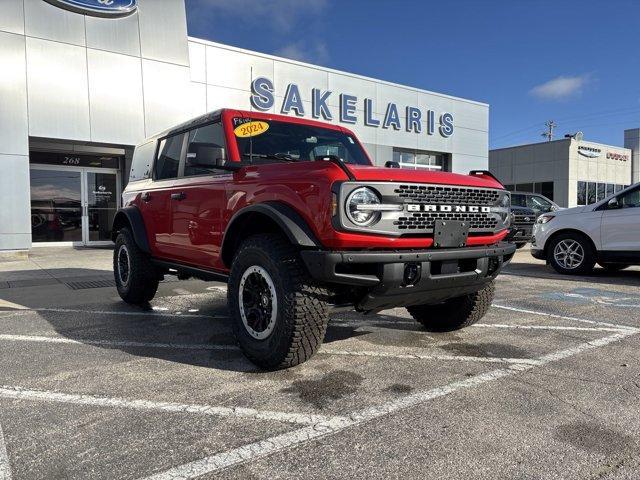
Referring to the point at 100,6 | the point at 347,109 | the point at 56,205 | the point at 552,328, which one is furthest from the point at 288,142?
the point at 347,109

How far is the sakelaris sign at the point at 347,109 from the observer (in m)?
15.6

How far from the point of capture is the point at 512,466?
2.25 metres

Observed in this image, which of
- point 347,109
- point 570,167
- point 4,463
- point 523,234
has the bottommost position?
point 4,463

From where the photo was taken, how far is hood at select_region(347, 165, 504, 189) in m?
3.17

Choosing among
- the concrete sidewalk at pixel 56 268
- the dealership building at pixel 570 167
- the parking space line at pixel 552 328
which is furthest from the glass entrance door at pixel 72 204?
the dealership building at pixel 570 167

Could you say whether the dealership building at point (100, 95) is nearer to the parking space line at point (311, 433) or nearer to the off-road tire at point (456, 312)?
the off-road tire at point (456, 312)

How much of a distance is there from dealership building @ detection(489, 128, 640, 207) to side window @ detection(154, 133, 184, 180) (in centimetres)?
3210

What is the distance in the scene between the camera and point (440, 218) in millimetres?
3453

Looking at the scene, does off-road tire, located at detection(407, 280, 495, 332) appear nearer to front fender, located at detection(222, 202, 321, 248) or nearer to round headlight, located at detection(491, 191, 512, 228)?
round headlight, located at detection(491, 191, 512, 228)

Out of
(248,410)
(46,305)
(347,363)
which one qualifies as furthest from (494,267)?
(46,305)

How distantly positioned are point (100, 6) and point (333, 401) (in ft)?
43.6

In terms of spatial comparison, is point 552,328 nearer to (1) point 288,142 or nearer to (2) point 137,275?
(1) point 288,142

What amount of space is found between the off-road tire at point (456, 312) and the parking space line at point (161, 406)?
81.9 inches

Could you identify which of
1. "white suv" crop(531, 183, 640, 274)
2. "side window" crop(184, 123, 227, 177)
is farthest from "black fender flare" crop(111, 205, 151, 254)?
"white suv" crop(531, 183, 640, 274)
